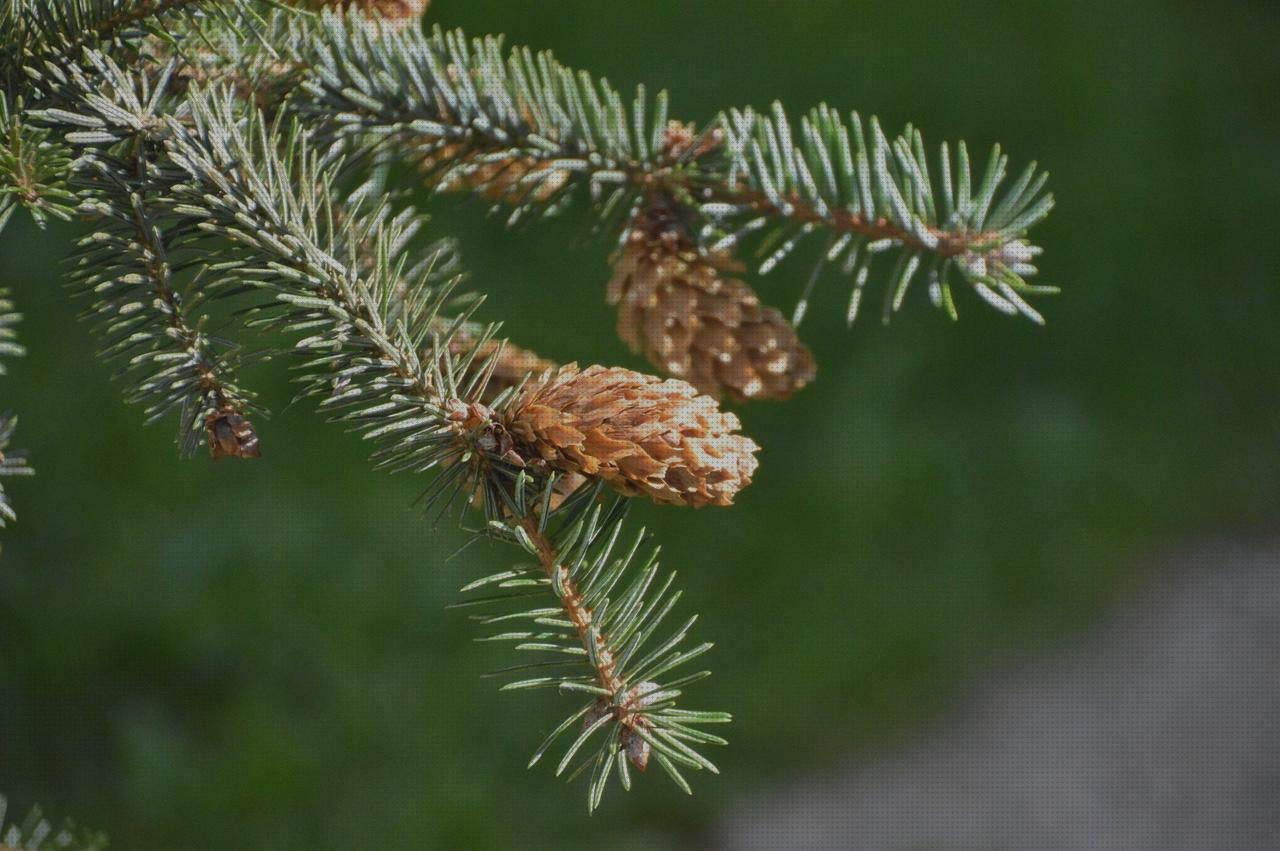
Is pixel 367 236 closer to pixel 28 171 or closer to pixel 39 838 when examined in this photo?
pixel 28 171

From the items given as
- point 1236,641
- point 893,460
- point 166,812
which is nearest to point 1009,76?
point 893,460

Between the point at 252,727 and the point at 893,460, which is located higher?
the point at 893,460

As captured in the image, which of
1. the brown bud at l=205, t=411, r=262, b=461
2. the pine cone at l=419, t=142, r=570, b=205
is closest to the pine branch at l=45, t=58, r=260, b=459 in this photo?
the brown bud at l=205, t=411, r=262, b=461

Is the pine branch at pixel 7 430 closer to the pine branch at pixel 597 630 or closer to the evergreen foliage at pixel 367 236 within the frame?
the evergreen foliage at pixel 367 236

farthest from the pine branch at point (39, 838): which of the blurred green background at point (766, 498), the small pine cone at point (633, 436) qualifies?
the blurred green background at point (766, 498)

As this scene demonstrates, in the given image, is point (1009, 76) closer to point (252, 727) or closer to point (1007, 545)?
point (1007, 545)
